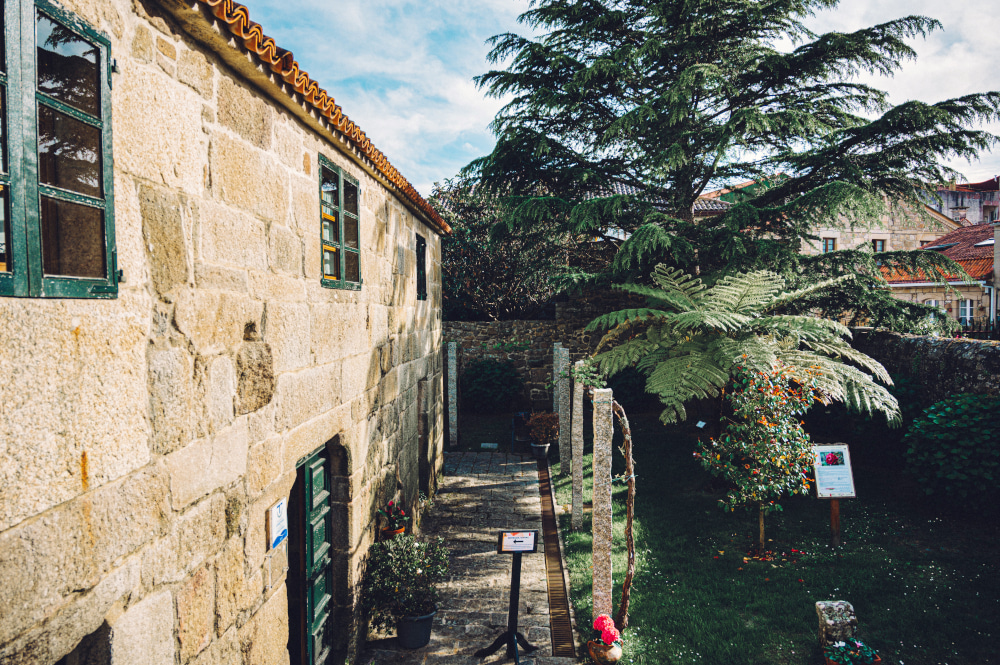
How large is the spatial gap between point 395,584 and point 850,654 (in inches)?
153

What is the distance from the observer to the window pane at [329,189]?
3.92 meters

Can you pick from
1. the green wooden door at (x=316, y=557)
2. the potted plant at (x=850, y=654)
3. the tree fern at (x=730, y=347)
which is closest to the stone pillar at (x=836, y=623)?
the potted plant at (x=850, y=654)

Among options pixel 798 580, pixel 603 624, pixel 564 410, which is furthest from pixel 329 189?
pixel 798 580

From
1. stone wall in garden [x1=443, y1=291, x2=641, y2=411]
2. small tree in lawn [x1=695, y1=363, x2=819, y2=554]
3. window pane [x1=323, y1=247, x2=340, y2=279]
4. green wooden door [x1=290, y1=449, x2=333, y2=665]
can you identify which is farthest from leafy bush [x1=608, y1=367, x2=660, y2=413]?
window pane [x1=323, y1=247, x2=340, y2=279]

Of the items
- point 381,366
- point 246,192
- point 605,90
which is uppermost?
point 605,90

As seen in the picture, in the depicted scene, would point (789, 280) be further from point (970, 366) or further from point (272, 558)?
point (272, 558)

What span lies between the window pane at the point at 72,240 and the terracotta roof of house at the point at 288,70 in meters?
1.01

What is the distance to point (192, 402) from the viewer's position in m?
2.26

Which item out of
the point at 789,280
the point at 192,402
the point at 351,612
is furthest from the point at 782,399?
the point at 192,402

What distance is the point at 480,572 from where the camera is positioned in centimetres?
618

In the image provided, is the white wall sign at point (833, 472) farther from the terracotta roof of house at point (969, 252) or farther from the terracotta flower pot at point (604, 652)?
the terracotta roof of house at point (969, 252)

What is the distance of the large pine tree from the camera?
8664 mm

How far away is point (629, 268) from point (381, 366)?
6.55 m

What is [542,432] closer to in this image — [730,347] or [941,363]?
[730,347]
